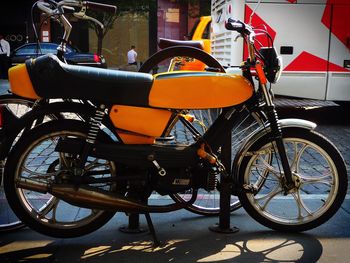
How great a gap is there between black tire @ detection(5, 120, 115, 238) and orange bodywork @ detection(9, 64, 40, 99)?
9.2 inches

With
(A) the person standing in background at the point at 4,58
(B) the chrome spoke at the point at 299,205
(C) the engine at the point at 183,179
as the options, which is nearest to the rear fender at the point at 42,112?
(C) the engine at the point at 183,179

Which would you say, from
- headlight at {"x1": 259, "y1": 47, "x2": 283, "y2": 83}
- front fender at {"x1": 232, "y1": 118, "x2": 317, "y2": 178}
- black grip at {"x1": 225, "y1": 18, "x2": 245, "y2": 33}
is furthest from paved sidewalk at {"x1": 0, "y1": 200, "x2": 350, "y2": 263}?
black grip at {"x1": 225, "y1": 18, "x2": 245, "y2": 33}

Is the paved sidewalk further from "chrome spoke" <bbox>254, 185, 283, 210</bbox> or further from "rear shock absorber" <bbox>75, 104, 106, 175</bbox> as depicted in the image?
"rear shock absorber" <bbox>75, 104, 106, 175</bbox>

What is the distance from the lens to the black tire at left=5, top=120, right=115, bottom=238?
3.29 meters

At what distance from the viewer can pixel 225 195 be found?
360 centimetres

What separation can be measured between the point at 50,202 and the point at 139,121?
921mm

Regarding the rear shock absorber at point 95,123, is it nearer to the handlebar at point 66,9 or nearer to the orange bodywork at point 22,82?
the orange bodywork at point 22,82

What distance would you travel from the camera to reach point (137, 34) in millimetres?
28844

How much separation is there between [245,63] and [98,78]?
1.05m

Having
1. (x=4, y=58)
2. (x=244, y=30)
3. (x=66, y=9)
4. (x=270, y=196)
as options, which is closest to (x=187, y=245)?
(x=270, y=196)

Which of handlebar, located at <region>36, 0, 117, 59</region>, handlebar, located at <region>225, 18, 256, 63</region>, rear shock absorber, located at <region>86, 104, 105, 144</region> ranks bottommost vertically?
rear shock absorber, located at <region>86, 104, 105, 144</region>

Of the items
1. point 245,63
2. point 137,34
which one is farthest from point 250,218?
point 137,34

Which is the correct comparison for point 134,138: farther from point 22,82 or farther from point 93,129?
point 22,82

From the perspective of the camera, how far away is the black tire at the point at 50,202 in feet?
10.8
